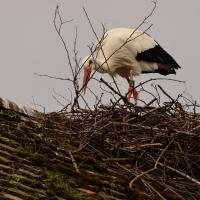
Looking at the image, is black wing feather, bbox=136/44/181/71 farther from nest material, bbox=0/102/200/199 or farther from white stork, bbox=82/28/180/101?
nest material, bbox=0/102/200/199

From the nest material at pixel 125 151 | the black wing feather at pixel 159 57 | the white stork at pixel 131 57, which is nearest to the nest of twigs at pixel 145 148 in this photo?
the nest material at pixel 125 151

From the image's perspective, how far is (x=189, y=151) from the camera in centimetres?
470


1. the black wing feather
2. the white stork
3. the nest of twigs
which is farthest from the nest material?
the black wing feather

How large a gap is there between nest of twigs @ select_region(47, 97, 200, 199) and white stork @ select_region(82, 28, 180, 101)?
5512 millimetres

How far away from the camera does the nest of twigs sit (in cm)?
404

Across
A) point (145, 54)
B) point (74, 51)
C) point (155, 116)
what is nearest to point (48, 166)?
point (74, 51)

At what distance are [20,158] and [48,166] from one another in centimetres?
16

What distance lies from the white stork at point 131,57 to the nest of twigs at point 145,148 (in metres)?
5.51

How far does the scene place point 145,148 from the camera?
457 cm

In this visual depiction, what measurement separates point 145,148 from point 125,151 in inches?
6.3

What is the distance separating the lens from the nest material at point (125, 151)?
12.8 feet

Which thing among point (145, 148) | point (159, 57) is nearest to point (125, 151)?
point (145, 148)

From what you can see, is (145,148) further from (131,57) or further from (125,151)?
(131,57)

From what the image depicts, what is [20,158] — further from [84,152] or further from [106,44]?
[106,44]
